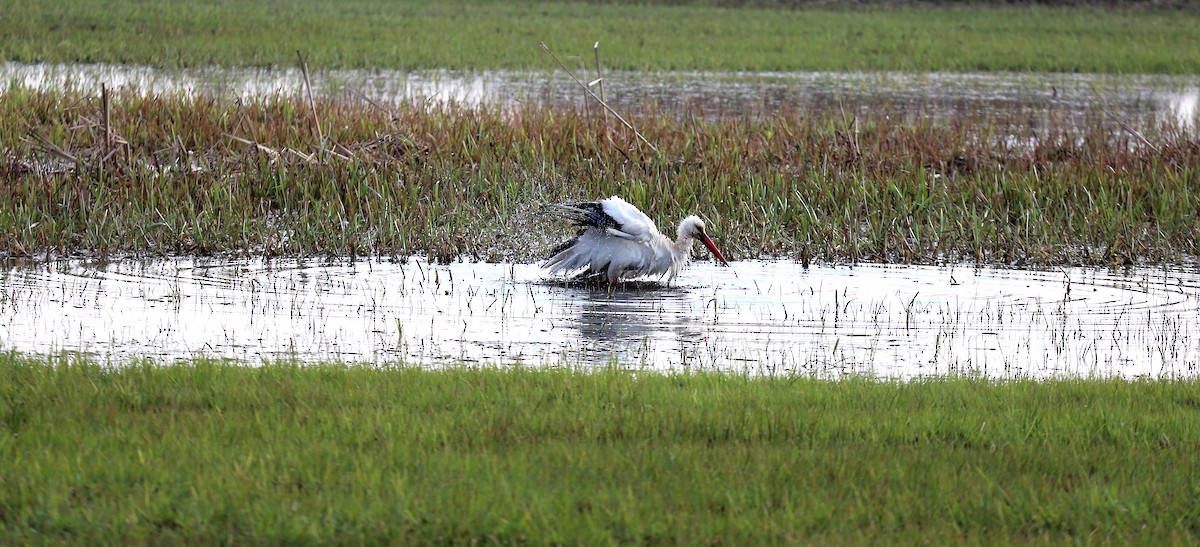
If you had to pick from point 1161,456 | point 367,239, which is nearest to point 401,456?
point 1161,456

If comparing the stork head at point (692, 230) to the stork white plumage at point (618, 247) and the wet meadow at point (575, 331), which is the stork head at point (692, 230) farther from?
the wet meadow at point (575, 331)

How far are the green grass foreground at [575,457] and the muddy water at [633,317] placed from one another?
761 mm

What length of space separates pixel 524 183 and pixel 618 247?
297 centimetres

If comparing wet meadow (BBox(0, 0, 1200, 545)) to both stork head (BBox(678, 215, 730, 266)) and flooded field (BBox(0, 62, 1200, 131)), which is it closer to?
stork head (BBox(678, 215, 730, 266))

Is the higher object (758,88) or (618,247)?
(758,88)

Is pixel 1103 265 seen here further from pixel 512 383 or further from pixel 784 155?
pixel 512 383

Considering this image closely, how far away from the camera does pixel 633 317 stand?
7.51 meters

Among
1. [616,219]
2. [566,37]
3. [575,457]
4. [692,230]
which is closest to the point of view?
[575,457]

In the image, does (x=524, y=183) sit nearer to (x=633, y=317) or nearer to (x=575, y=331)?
(x=633, y=317)

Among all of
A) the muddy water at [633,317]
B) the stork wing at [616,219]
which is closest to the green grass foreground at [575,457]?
the muddy water at [633,317]

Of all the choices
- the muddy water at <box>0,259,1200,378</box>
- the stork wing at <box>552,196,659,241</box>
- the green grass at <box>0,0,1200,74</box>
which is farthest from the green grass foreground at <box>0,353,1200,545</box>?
the green grass at <box>0,0,1200,74</box>

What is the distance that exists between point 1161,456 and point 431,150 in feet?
26.6

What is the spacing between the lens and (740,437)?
4641 millimetres

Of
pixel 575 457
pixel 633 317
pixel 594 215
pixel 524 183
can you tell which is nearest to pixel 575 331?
pixel 633 317
